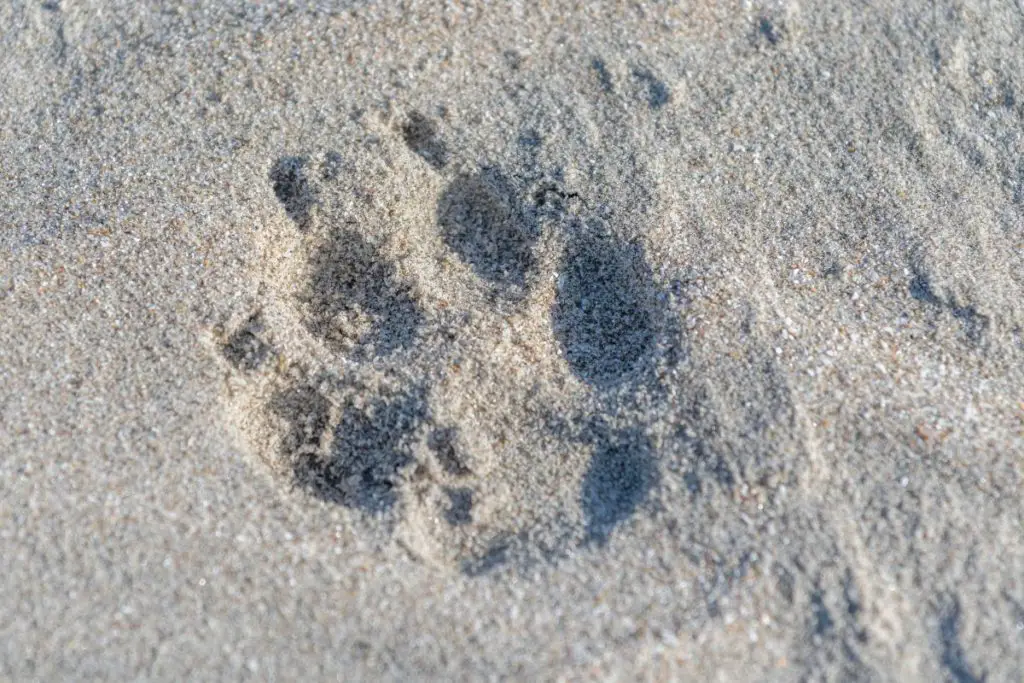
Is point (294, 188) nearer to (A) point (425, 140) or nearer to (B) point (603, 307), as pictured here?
(A) point (425, 140)

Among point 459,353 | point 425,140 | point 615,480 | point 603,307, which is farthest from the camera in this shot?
point 425,140

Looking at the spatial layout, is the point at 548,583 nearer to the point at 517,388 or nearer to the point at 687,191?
the point at 517,388

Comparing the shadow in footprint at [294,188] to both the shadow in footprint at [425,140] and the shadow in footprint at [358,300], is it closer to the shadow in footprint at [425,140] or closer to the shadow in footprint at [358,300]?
the shadow in footprint at [358,300]

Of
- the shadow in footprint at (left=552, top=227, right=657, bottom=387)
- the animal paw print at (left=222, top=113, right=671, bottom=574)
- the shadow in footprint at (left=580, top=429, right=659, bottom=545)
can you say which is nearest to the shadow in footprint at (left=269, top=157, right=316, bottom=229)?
the animal paw print at (left=222, top=113, right=671, bottom=574)

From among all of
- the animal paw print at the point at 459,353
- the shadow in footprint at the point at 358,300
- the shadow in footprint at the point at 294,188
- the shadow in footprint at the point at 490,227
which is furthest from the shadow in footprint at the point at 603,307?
the shadow in footprint at the point at 294,188

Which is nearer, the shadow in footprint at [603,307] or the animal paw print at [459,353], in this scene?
the animal paw print at [459,353]

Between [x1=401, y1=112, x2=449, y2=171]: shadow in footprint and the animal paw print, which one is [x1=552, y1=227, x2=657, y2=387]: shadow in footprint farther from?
[x1=401, y1=112, x2=449, y2=171]: shadow in footprint

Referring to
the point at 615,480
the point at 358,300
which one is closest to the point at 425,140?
the point at 358,300
